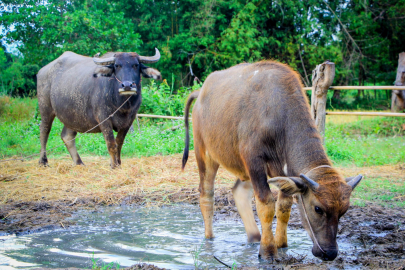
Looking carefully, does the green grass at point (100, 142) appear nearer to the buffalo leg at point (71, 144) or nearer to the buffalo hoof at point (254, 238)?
the buffalo leg at point (71, 144)

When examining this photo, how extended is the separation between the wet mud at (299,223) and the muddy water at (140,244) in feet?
0.57

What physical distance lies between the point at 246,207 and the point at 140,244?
121 cm

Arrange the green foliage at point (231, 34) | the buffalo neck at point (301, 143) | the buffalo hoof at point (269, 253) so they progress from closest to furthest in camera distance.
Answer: the buffalo neck at point (301, 143) < the buffalo hoof at point (269, 253) < the green foliage at point (231, 34)

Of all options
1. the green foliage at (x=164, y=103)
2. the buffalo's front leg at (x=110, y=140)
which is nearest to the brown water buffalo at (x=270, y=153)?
the buffalo's front leg at (x=110, y=140)

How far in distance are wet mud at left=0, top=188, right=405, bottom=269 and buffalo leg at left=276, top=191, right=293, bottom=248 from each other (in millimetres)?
352

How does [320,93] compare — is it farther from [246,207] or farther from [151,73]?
[246,207]

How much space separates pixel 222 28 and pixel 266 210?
1673cm

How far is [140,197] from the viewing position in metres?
6.13

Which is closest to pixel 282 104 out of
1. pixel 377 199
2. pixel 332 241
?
pixel 332 241

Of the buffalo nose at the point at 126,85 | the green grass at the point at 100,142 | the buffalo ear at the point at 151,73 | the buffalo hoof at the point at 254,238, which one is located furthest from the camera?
the green grass at the point at 100,142

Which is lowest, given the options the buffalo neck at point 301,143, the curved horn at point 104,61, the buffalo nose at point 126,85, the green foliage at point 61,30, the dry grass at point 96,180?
the dry grass at point 96,180

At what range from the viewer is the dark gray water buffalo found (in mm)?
7461

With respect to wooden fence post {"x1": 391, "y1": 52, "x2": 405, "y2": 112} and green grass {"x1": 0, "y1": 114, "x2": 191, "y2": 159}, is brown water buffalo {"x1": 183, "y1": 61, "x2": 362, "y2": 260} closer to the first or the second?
green grass {"x1": 0, "y1": 114, "x2": 191, "y2": 159}

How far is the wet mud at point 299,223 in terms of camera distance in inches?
133
